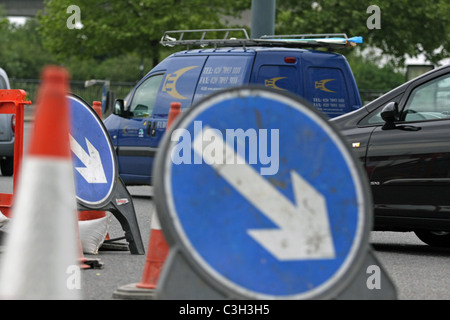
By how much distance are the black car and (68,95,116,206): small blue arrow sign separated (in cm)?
231

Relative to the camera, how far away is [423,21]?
34.5m

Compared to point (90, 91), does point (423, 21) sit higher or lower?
higher

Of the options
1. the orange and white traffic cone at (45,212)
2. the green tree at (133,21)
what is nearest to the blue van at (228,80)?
the orange and white traffic cone at (45,212)

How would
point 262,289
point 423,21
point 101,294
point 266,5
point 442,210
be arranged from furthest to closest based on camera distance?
point 423,21
point 266,5
point 442,210
point 101,294
point 262,289

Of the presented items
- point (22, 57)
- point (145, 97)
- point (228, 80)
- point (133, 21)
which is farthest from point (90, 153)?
point (22, 57)

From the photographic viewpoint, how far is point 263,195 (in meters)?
3.96

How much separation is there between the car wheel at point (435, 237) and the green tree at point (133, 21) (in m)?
23.9

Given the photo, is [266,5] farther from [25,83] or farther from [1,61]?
[1,61]

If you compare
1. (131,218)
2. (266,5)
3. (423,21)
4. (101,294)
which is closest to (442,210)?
(131,218)

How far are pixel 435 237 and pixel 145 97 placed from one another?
5649 mm

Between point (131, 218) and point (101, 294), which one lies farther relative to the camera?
point (131, 218)

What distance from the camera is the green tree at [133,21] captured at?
108 ft

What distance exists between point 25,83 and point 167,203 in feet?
146

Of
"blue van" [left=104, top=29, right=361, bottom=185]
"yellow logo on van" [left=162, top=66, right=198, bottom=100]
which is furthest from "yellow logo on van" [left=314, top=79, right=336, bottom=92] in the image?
"yellow logo on van" [left=162, top=66, right=198, bottom=100]
